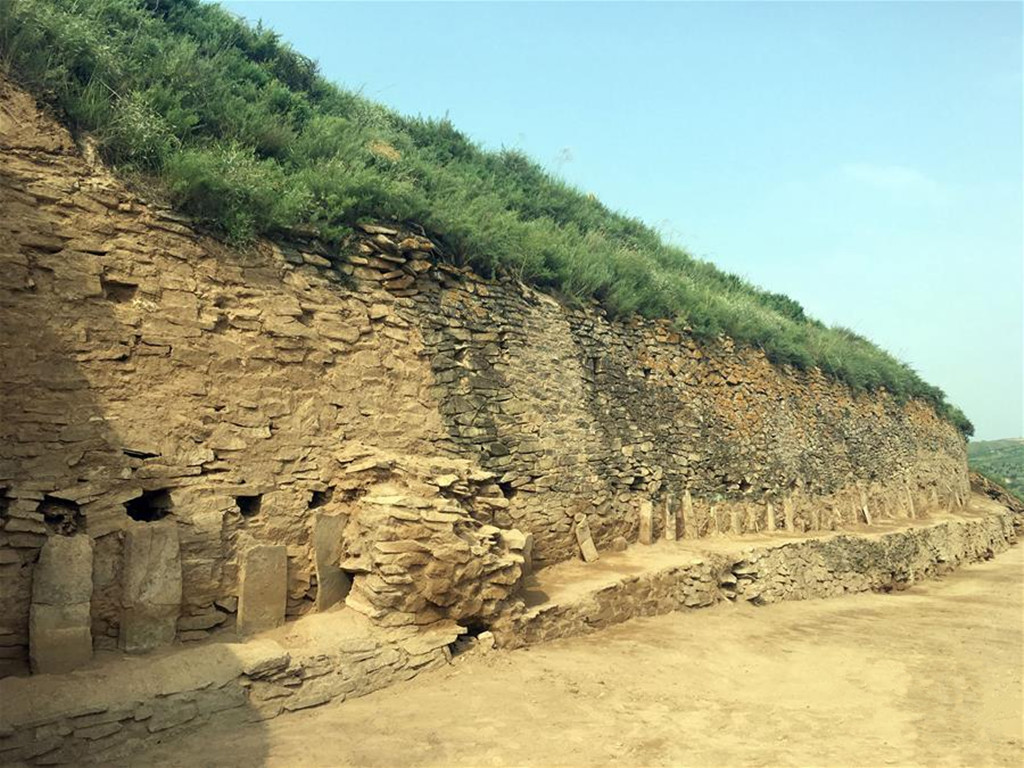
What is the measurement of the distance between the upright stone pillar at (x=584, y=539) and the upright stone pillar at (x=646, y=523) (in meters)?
1.37

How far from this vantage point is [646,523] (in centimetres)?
1096

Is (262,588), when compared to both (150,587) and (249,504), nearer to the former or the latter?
(249,504)

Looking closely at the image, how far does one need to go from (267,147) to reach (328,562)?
480 cm

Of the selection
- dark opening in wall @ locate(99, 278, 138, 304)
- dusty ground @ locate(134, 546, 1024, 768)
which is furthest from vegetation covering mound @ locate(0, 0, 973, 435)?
dusty ground @ locate(134, 546, 1024, 768)

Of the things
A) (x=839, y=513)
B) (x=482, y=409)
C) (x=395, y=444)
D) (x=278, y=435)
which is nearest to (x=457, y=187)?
(x=482, y=409)

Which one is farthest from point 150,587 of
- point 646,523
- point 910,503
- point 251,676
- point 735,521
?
point 910,503

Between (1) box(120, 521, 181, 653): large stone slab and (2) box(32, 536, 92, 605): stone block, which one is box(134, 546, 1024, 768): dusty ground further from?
(2) box(32, 536, 92, 605): stone block

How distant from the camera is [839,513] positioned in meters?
16.1

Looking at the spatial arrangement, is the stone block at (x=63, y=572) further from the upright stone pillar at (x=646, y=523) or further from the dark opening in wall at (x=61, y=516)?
the upright stone pillar at (x=646, y=523)

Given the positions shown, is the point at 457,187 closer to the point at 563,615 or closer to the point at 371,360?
the point at 371,360

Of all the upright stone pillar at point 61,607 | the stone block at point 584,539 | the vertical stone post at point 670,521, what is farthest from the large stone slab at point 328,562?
the vertical stone post at point 670,521

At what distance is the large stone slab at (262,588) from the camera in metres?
5.89

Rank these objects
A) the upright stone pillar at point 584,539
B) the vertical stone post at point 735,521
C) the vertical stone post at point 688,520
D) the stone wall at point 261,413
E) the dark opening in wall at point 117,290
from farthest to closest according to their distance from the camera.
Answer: the vertical stone post at point 735,521, the vertical stone post at point 688,520, the upright stone pillar at point 584,539, the dark opening in wall at point 117,290, the stone wall at point 261,413

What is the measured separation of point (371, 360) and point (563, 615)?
3352mm
